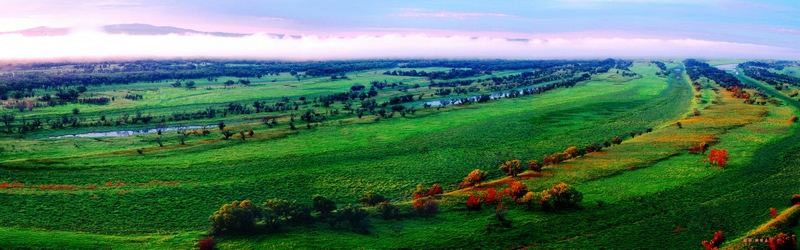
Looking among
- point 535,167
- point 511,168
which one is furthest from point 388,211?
point 535,167

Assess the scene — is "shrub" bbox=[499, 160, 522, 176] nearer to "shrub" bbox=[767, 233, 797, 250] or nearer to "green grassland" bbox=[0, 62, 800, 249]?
"green grassland" bbox=[0, 62, 800, 249]

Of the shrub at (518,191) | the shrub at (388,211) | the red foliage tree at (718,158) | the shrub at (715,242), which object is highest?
the red foliage tree at (718,158)

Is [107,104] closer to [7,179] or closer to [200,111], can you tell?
[200,111]

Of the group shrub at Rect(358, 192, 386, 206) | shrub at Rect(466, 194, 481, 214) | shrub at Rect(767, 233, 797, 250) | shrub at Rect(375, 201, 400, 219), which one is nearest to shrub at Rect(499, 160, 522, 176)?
shrub at Rect(466, 194, 481, 214)

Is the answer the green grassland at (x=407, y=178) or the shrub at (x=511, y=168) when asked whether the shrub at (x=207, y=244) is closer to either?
the green grassland at (x=407, y=178)

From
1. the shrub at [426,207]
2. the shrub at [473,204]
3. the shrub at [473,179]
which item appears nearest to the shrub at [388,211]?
the shrub at [426,207]

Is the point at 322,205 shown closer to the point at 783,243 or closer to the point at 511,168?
the point at 511,168
